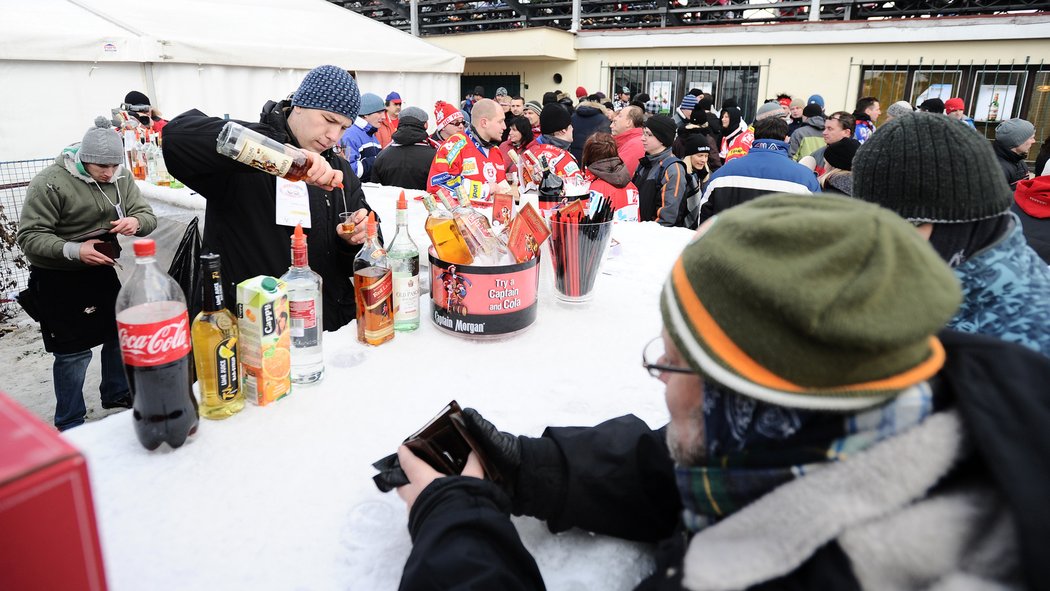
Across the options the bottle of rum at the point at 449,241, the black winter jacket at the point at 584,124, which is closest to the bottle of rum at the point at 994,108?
the black winter jacket at the point at 584,124

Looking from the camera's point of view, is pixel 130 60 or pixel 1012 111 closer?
pixel 130 60

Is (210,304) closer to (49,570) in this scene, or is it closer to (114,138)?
(49,570)

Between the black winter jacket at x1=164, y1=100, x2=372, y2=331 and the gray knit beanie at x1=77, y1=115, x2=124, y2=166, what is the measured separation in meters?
1.55

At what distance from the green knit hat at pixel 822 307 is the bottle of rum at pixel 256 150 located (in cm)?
118

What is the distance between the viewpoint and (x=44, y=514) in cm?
50

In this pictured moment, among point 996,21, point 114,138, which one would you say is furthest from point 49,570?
point 996,21

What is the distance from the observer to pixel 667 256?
95.3 inches

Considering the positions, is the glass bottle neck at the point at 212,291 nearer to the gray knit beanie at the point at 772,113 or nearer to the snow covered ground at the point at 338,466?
the snow covered ground at the point at 338,466

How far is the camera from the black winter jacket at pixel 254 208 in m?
1.89

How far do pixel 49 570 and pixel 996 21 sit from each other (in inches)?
560

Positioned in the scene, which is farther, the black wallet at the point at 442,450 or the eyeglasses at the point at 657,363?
the black wallet at the point at 442,450

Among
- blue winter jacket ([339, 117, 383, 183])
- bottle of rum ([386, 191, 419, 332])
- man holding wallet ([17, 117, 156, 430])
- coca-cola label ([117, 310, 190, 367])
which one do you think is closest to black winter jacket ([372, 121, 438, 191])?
blue winter jacket ([339, 117, 383, 183])

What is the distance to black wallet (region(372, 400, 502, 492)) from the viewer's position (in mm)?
957

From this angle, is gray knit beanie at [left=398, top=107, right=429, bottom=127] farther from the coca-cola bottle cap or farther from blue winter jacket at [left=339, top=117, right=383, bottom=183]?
the coca-cola bottle cap
